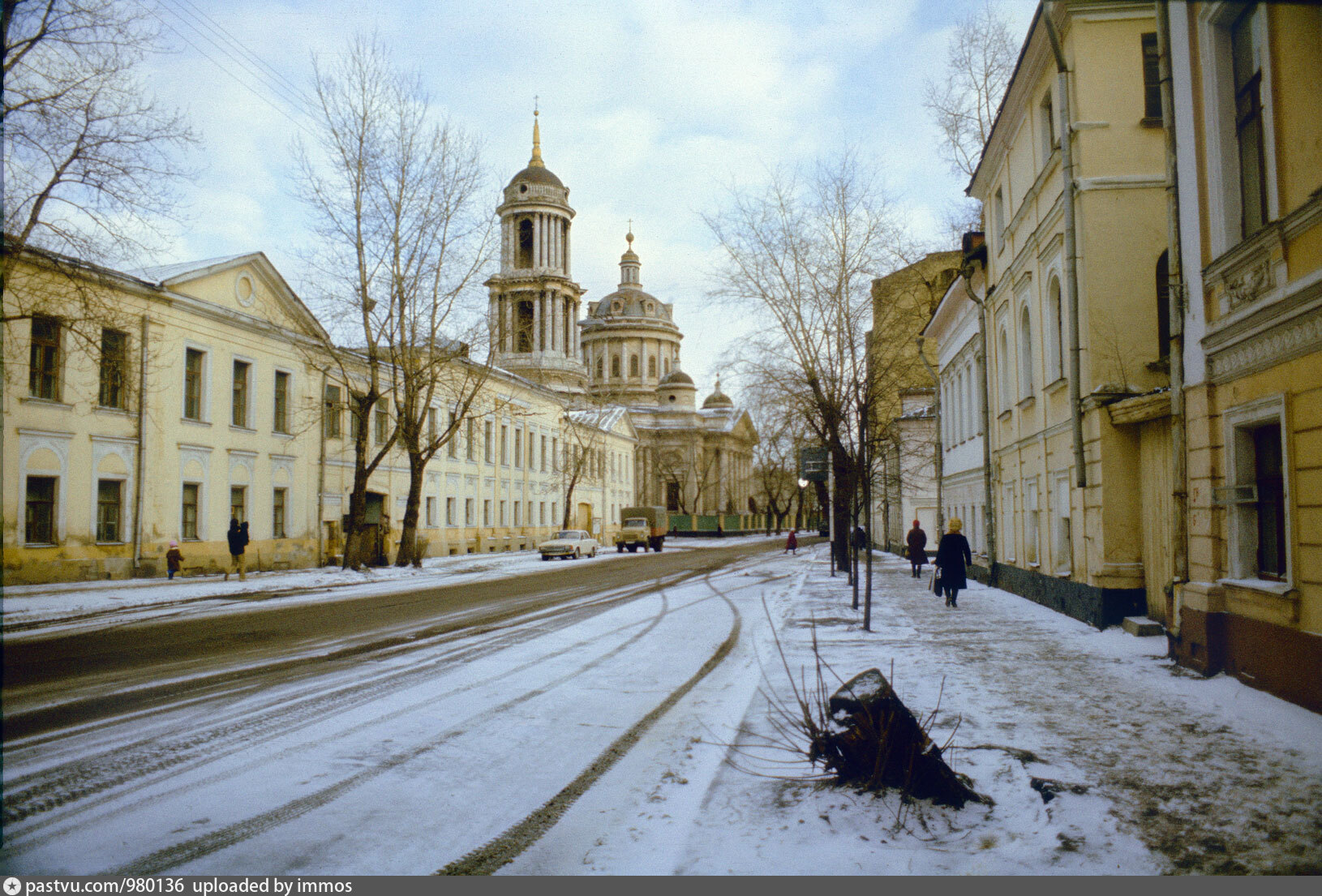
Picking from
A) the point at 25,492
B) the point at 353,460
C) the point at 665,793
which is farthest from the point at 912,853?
the point at 353,460

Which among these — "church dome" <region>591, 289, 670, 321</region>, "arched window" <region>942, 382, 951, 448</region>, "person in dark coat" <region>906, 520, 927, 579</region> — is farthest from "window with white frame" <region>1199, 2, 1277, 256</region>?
"church dome" <region>591, 289, 670, 321</region>

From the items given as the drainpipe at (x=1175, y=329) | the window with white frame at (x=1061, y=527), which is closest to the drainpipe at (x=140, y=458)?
the window with white frame at (x=1061, y=527)

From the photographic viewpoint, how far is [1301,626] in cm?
744

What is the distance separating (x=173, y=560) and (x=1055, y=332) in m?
22.5

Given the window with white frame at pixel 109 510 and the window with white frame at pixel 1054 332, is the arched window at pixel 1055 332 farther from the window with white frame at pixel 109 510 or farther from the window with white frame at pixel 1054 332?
the window with white frame at pixel 109 510

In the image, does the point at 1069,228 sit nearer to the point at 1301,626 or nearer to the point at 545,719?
the point at 1301,626

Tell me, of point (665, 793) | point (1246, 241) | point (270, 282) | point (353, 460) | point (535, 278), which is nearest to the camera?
point (665, 793)

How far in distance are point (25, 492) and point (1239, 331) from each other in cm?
2461

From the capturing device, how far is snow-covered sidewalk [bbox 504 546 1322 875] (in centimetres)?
448

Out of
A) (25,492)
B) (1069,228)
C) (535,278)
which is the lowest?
(25,492)

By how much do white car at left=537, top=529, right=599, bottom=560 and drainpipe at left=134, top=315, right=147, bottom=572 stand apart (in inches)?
740

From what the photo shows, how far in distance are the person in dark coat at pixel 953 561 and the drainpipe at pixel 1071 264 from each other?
11.3 feet

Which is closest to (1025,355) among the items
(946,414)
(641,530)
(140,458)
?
(946,414)

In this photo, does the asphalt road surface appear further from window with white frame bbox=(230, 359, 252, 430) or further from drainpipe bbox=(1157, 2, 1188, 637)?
window with white frame bbox=(230, 359, 252, 430)
